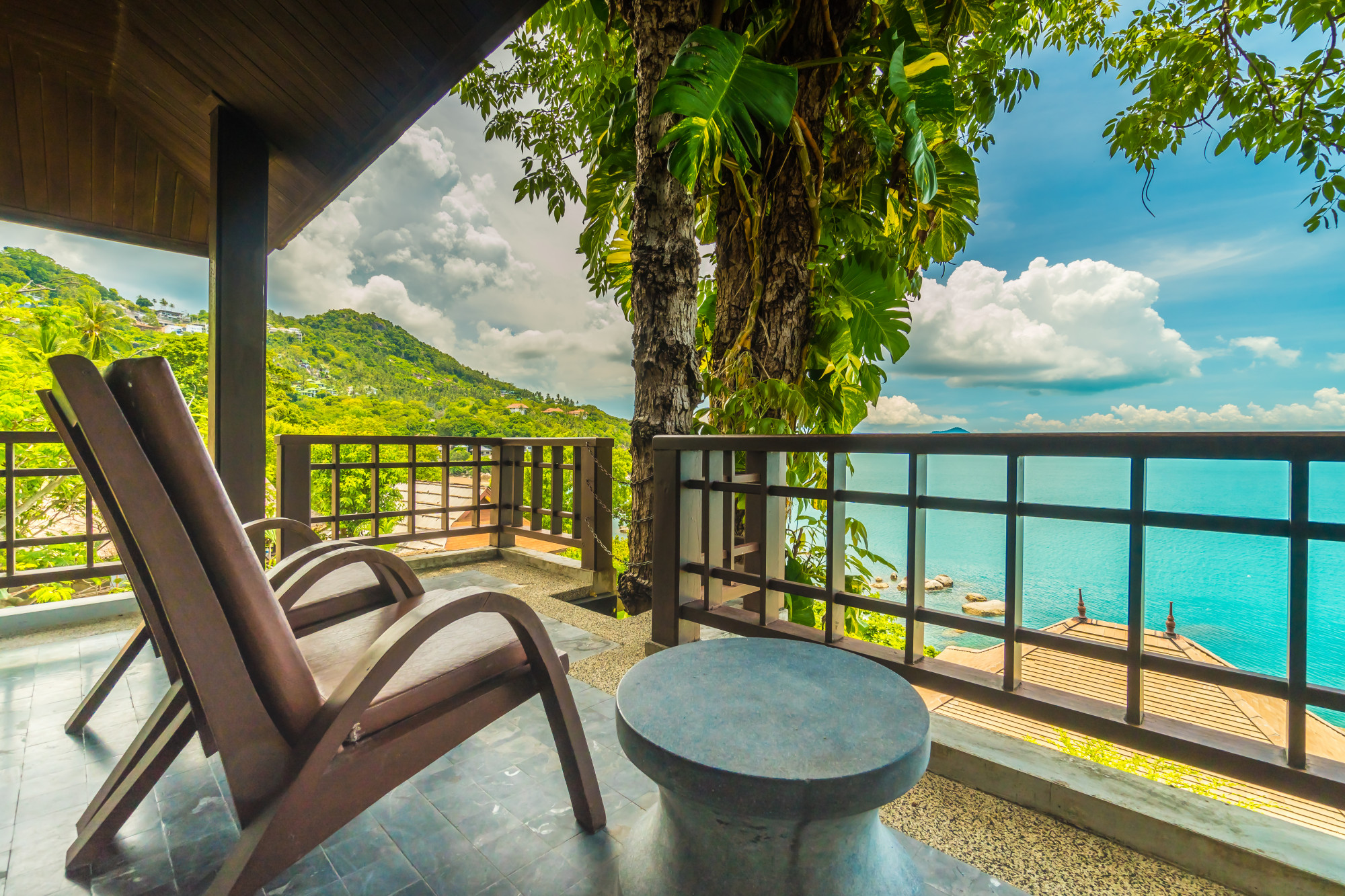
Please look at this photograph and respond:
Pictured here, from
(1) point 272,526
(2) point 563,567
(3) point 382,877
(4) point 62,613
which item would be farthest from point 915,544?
(4) point 62,613

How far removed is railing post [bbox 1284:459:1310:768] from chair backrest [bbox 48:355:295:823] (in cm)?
199

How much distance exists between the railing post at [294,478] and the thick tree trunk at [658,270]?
7.53 ft

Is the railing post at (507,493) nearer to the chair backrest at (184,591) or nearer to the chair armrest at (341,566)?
the chair armrest at (341,566)

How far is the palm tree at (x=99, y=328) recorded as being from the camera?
1151cm

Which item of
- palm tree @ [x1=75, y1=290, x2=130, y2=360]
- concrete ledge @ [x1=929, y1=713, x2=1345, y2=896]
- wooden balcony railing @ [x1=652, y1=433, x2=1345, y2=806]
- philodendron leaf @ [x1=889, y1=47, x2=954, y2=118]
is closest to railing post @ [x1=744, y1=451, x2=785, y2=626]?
wooden balcony railing @ [x1=652, y1=433, x2=1345, y2=806]

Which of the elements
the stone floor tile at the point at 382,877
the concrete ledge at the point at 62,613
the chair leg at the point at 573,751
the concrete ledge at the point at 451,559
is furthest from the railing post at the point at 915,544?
the concrete ledge at the point at 62,613

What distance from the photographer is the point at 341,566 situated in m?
1.63

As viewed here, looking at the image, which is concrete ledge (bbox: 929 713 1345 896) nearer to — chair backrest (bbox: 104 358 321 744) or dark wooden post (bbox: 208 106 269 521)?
chair backrest (bbox: 104 358 321 744)

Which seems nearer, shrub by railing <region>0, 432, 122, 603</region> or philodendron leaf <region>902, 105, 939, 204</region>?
philodendron leaf <region>902, 105, 939, 204</region>

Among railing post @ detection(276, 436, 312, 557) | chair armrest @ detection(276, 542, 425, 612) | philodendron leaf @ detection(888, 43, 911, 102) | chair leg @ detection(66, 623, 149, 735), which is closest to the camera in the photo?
chair armrest @ detection(276, 542, 425, 612)

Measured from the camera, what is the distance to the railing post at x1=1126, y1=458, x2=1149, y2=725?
1.33 metres

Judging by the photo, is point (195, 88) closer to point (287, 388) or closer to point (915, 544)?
point (915, 544)

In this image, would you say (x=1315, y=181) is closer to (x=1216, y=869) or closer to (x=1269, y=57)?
(x=1269, y=57)

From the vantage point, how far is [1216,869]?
1178 millimetres
